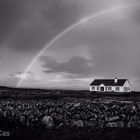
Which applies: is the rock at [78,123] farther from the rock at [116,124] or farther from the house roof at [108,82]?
the house roof at [108,82]

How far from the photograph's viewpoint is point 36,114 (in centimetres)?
1433

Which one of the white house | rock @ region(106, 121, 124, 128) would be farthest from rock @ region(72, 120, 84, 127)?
the white house

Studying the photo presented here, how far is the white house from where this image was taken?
3054 inches

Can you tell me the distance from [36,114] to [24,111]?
1120 millimetres

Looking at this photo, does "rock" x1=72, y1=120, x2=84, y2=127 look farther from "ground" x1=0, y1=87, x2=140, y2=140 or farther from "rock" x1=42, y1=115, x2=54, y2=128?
"rock" x1=42, y1=115, x2=54, y2=128

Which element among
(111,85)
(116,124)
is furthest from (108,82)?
(116,124)

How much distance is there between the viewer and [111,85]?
3095 inches

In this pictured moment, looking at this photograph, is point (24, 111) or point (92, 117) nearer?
point (92, 117)

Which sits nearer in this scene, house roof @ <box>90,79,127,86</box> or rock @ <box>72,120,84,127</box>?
rock @ <box>72,120,84,127</box>

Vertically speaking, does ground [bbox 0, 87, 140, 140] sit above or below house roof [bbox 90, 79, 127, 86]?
below

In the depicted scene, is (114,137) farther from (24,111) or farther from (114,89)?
(114,89)

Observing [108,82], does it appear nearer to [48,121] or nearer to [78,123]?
[78,123]

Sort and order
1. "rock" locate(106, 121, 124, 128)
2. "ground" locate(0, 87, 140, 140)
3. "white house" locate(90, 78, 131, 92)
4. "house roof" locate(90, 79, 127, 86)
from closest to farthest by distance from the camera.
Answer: "ground" locate(0, 87, 140, 140)
"rock" locate(106, 121, 124, 128)
"white house" locate(90, 78, 131, 92)
"house roof" locate(90, 79, 127, 86)

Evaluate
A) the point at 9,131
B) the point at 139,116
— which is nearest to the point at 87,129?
the point at 139,116
